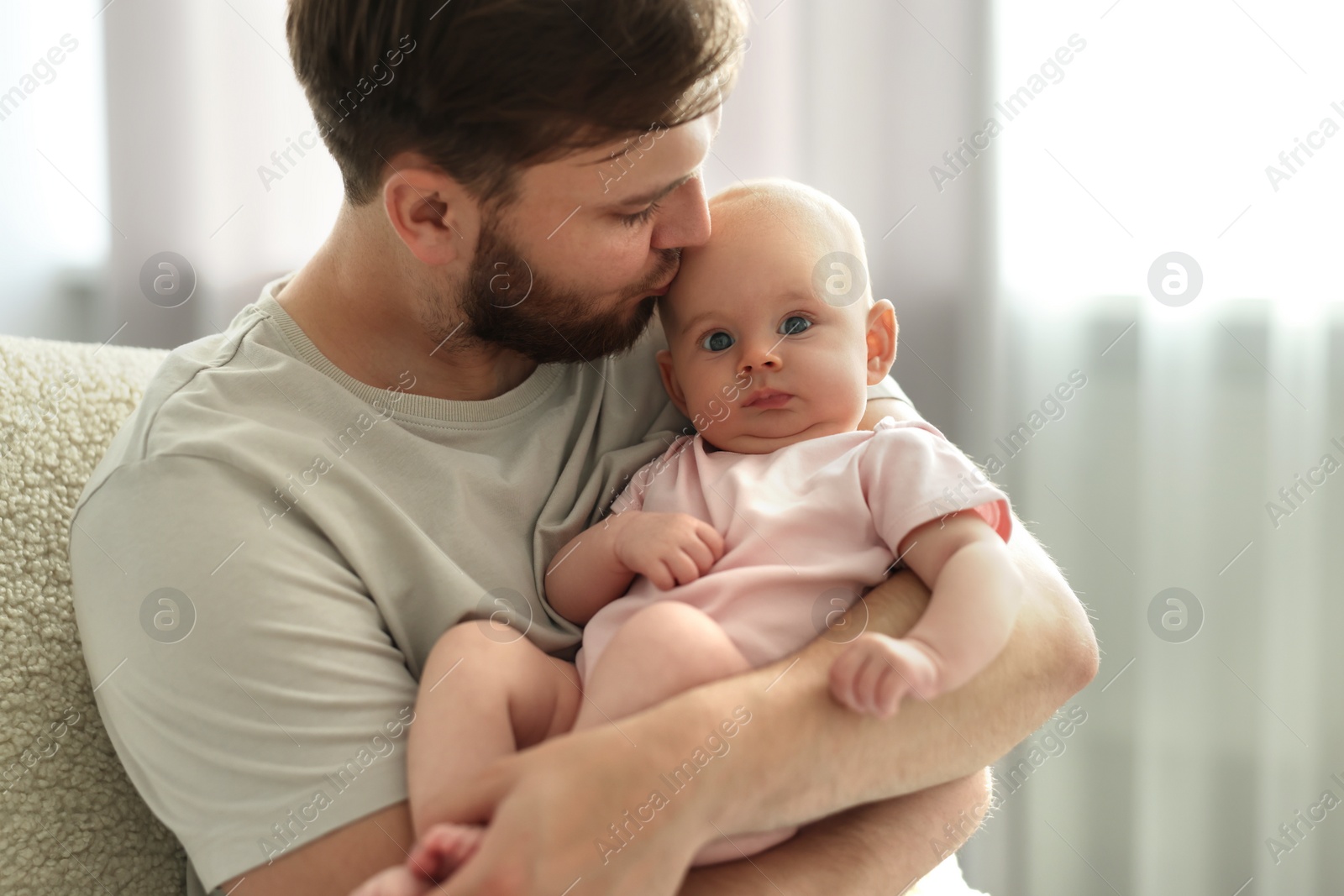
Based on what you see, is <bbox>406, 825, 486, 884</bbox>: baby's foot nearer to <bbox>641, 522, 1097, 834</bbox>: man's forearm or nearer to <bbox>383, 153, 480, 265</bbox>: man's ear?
<bbox>641, 522, 1097, 834</bbox>: man's forearm

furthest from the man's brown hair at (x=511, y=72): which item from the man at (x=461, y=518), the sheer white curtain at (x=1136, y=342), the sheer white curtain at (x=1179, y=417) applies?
the sheer white curtain at (x=1179, y=417)

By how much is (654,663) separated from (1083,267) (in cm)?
146

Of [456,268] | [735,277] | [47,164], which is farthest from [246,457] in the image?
[47,164]

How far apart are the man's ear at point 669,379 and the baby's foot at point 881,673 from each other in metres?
0.54

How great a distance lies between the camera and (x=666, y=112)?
1096 millimetres

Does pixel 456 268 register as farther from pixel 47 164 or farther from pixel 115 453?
pixel 47 164

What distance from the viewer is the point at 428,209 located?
1.18 meters

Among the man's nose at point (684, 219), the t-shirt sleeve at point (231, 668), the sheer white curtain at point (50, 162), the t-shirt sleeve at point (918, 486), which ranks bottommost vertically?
the sheer white curtain at point (50, 162)

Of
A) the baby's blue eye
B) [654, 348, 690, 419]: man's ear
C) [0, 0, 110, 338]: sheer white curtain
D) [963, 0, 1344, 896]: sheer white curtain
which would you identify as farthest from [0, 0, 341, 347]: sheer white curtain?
[963, 0, 1344, 896]: sheer white curtain

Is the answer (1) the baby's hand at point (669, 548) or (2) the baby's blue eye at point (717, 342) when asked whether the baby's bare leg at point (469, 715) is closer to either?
(1) the baby's hand at point (669, 548)

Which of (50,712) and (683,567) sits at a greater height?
(683,567)

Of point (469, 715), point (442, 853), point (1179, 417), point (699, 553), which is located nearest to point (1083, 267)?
point (1179, 417)

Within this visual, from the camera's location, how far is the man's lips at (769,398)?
1.16 m

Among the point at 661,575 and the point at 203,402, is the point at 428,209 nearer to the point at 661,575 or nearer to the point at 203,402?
the point at 203,402
